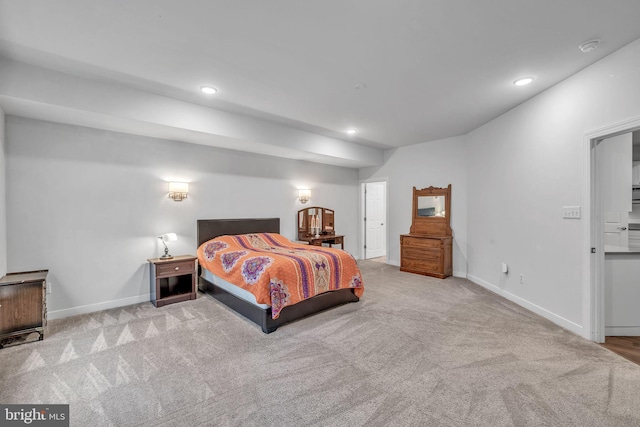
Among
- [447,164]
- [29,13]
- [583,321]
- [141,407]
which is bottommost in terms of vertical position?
[141,407]

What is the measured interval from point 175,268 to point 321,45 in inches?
130

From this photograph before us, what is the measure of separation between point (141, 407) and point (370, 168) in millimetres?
5941

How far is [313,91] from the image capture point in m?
3.30

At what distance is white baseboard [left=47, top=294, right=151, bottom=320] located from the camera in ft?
11.0

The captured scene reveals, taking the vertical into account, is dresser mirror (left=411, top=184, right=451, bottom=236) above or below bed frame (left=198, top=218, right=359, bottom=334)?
above

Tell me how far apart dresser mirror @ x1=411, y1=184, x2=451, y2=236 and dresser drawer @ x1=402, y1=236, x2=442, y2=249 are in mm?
359

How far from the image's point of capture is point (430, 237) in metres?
5.22

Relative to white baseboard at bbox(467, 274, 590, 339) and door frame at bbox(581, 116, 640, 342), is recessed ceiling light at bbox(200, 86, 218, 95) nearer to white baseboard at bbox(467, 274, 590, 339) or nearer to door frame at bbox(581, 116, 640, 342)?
door frame at bbox(581, 116, 640, 342)

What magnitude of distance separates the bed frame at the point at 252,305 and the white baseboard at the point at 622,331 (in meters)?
2.60

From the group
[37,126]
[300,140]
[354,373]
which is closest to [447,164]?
[300,140]

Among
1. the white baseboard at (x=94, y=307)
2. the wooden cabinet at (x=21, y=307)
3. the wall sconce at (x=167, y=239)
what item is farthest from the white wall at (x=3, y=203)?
the wall sconce at (x=167, y=239)

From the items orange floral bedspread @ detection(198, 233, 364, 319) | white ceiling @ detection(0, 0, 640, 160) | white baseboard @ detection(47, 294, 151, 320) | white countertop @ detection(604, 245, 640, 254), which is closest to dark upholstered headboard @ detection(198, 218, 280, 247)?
orange floral bedspread @ detection(198, 233, 364, 319)

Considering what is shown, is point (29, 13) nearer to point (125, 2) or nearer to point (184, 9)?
point (125, 2)

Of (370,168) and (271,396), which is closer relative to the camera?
(271,396)
